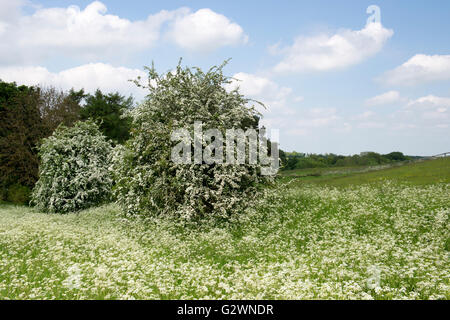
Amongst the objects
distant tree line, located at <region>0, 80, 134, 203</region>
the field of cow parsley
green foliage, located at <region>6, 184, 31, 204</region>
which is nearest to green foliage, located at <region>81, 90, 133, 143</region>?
distant tree line, located at <region>0, 80, 134, 203</region>

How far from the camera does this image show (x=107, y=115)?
46.4m

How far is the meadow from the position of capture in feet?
23.2

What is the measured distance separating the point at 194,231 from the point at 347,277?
764 cm

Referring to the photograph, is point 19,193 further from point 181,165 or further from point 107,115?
point 181,165

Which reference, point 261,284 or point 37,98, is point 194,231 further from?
point 37,98

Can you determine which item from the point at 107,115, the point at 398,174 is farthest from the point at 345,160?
the point at 107,115

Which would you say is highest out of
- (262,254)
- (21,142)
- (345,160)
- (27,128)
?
(27,128)

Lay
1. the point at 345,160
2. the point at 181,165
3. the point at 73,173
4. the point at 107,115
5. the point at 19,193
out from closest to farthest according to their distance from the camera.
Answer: the point at 181,165 < the point at 73,173 < the point at 19,193 < the point at 107,115 < the point at 345,160

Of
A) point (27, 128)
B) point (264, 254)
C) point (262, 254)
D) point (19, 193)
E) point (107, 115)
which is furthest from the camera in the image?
point (107, 115)

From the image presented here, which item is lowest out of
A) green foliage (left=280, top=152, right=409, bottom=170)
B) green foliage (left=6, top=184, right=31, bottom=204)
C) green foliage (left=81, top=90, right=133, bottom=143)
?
green foliage (left=6, top=184, right=31, bottom=204)

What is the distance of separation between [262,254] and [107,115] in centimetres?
4066

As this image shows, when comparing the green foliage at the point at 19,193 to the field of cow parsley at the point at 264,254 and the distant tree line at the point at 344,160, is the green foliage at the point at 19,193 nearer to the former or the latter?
the field of cow parsley at the point at 264,254

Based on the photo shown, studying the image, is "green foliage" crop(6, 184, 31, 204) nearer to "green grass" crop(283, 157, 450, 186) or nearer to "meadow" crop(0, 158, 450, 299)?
"meadow" crop(0, 158, 450, 299)

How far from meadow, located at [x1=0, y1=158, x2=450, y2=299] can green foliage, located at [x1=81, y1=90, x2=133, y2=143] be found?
24801 millimetres
